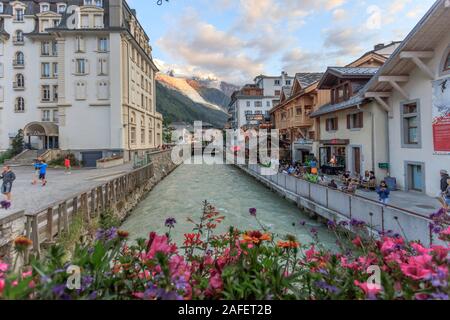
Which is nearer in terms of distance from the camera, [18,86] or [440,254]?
[440,254]

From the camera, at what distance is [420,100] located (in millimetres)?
14836

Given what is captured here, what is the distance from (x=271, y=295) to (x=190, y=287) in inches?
22.3

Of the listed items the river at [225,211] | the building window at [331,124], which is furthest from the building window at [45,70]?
the building window at [331,124]

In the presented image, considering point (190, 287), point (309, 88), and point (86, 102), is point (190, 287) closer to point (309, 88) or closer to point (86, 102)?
point (309, 88)

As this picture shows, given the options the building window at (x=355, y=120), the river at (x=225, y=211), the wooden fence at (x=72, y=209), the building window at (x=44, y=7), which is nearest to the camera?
the wooden fence at (x=72, y=209)

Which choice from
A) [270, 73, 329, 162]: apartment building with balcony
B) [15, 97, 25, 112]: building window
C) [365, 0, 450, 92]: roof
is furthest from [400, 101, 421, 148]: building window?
[15, 97, 25, 112]: building window

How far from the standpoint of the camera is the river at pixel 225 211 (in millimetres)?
12758

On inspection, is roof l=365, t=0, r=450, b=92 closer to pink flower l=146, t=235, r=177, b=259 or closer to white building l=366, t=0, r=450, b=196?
white building l=366, t=0, r=450, b=196

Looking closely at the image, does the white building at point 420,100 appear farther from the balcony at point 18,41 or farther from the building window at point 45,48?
the balcony at point 18,41

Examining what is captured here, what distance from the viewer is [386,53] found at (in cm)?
2858

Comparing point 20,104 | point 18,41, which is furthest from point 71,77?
point 18,41

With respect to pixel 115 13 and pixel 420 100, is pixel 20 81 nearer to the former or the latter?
pixel 115 13

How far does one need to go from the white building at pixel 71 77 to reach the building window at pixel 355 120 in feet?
87.5

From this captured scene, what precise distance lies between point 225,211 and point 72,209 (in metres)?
8.39
